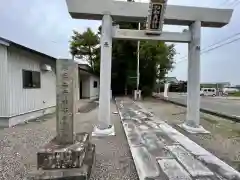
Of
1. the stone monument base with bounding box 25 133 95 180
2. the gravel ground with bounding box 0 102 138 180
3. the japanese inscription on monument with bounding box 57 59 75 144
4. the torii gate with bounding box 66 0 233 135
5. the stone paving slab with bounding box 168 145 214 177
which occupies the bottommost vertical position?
the gravel ground with bounding box 0 102 138 180

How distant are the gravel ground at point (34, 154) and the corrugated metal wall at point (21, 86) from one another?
1.24m

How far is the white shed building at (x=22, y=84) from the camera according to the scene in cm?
775

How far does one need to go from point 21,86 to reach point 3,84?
1.01m

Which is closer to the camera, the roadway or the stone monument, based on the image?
the stone monument

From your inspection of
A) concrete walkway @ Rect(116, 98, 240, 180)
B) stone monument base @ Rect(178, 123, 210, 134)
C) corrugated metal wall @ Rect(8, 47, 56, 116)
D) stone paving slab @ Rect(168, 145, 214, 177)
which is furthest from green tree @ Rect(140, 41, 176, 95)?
stone paving slab @ Rect(168, 145, 214, 177)

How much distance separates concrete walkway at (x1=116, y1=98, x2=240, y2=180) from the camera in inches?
147

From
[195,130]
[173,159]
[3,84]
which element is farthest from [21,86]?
[173,159]

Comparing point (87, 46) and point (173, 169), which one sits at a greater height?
point (87, 46)

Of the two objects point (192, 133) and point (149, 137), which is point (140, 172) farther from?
point (192, 133)

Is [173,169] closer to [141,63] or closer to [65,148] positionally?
[65,148]

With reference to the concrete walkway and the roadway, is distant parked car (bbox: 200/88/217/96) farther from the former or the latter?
the concrete walkway

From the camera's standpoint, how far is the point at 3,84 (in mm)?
7742

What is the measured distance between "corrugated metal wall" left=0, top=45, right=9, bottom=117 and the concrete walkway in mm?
4290

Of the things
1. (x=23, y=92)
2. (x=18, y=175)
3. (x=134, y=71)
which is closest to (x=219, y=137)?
(x=18, y=175)
